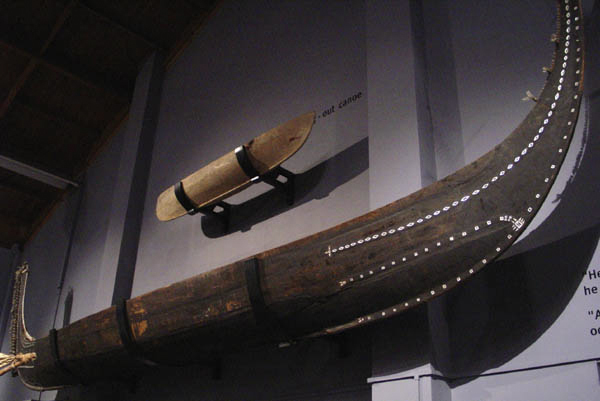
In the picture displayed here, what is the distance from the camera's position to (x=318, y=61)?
3975mm

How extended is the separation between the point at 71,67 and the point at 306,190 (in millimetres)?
4067

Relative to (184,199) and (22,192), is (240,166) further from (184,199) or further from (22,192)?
(22,192)

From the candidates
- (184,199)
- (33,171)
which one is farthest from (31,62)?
(184,199)

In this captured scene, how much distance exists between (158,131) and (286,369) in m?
3.26

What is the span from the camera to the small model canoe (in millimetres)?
3395

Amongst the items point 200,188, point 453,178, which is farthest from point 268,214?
point 453,178

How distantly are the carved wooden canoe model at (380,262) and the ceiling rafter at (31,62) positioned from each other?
12.4 feet

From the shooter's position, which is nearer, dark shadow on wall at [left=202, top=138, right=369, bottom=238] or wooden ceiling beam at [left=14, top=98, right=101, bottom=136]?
dark shadow on wall at [left=202, top=138, right=369, bottom=238]

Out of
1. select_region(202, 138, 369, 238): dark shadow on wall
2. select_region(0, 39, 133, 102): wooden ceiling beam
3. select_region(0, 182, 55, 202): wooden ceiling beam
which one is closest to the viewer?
select_region(202, 138, 369, 238): dark shadow on wall

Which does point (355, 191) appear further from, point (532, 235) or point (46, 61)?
point (46, 61)

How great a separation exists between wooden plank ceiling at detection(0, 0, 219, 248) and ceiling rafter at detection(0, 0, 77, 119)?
0.01 m

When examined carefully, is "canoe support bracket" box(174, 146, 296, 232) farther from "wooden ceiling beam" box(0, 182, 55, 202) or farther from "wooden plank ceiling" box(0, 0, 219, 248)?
"wooden ceiling beam" box(0, 182, 55, 202)

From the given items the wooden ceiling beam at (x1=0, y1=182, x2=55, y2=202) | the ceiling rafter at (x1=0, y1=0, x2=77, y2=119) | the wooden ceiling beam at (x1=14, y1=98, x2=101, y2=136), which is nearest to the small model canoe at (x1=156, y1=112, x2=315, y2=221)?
the ceiling rafter at (x1=0, y1=0, x2=77, y2=119)

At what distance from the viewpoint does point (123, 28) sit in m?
6.08
